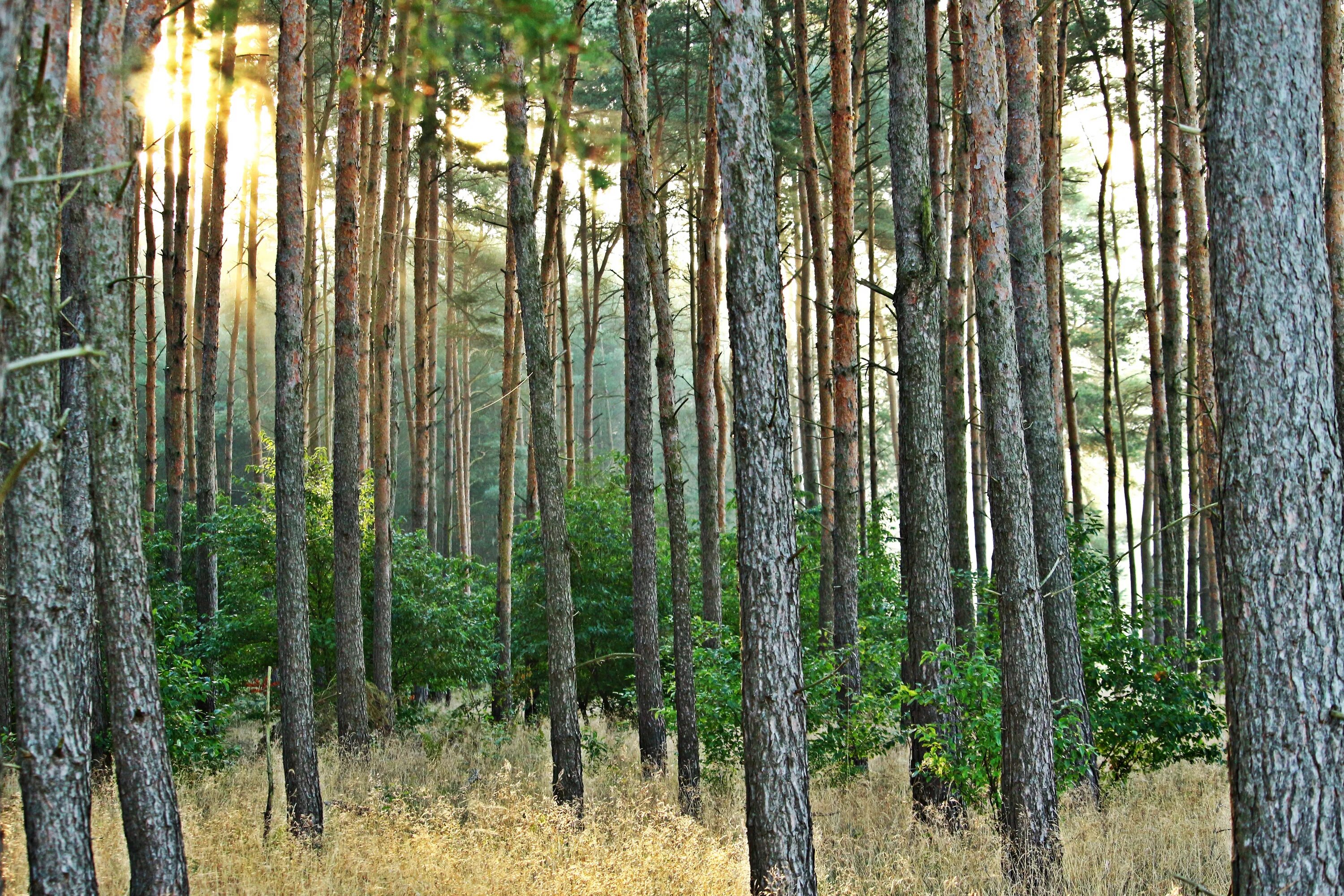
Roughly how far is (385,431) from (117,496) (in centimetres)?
794

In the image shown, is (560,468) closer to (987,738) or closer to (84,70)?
(987,738)

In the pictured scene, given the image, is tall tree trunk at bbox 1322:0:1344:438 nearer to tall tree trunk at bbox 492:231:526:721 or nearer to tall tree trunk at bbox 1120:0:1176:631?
tall tree trunk at bbox 1120:0:1176:631

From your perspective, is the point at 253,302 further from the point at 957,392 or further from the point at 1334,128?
the point at 1334,128

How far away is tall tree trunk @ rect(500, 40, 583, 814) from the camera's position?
9438 mm

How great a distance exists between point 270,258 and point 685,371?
22495 millimetres

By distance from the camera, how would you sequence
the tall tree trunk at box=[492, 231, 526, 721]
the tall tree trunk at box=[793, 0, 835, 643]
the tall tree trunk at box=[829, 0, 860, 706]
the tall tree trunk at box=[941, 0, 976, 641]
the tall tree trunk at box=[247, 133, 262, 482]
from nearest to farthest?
the tall tree trunk at box=[829, 0, 860, 706], the tall tree trunk at box=[941, 0, 976, 641], the tall tree trunk at box=[793, 0, 835, 643], the tall tree trunk at box=[492, 231, 526, 721], the tall tree trunk at box=[247, 133, 262, 482]

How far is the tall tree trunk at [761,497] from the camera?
5.85 meters

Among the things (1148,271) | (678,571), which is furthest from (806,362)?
(678,571)

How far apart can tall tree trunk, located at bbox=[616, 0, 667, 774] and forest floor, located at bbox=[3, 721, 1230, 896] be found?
0.80 m

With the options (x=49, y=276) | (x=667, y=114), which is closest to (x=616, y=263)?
(x=667, y=114)

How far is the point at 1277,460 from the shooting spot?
425 centimetres

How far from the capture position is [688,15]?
18312 millimetres

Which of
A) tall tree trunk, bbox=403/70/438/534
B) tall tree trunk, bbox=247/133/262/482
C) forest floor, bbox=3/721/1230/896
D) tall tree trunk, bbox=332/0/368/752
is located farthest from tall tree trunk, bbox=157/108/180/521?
forest floor, bbox=3/721/1230/896

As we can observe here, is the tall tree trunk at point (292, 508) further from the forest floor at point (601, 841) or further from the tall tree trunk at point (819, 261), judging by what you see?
the tall tree trunk at point (819, 261)
